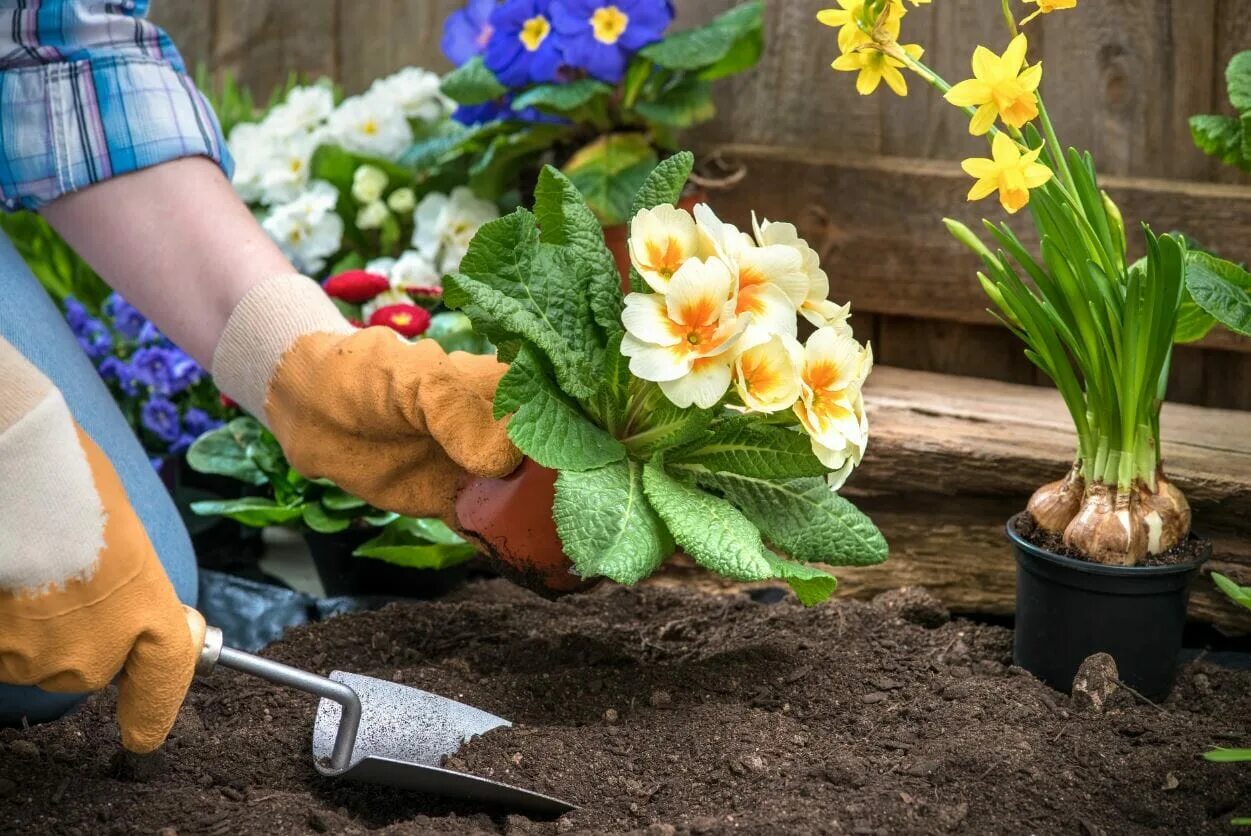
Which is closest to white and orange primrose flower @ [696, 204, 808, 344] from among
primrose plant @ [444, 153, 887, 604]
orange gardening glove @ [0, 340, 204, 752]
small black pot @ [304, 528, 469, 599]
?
primrose plant @ [444, 153, 887, 604]

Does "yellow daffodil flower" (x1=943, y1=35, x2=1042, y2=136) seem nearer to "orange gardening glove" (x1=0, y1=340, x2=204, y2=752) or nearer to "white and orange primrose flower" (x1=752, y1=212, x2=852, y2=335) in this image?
"white and orange primrose flower" (x1=752, y1=212, x2=852, y2=335)

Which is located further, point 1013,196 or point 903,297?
point 903,297

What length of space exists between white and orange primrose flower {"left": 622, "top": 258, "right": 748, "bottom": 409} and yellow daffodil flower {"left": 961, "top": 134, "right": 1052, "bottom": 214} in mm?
273

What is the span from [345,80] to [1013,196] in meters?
2.08

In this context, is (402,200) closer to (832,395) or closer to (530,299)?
(530,299)

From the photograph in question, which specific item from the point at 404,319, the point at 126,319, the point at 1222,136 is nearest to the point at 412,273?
the point at 404,319

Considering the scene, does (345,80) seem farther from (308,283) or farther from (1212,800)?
(1212,800)

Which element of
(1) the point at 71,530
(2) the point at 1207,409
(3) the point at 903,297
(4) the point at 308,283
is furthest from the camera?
(3) the point at 903,297

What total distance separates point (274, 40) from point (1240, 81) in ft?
7.12

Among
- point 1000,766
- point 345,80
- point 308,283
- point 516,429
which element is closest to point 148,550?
point 516,429

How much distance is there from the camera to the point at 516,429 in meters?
1.33

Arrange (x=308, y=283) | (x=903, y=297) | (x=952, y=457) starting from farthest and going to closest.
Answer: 1. (x=903, y=297)
2. (x=952, y=457)
3. (x=308, y=283)

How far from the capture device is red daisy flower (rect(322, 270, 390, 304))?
222 cm

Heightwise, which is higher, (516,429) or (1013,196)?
(1013,196)
